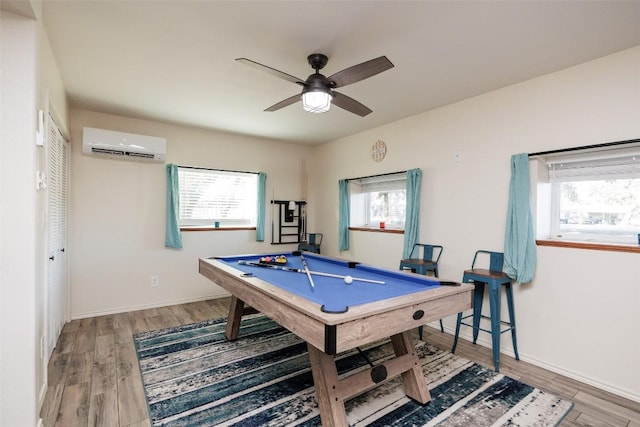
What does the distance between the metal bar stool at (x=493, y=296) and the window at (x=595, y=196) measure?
1.80 feet

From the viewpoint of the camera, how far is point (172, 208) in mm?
3936

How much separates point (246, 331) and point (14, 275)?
78.9 inches

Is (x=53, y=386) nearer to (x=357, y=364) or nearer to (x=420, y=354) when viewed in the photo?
(x=357, y=364)

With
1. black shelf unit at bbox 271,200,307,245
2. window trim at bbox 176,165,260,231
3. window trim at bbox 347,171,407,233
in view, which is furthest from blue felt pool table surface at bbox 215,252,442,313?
black shelf unit at bbox 271,200,307,245

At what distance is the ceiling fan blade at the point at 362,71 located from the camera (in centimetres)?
171

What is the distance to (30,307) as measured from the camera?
5.16 feet

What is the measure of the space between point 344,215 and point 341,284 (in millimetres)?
2406

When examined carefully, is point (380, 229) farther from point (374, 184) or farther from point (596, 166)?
point (596, 166)

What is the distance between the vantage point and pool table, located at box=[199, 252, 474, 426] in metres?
1.44

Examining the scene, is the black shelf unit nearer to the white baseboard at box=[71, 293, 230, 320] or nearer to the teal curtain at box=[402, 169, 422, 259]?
the white baseboard at box=[71, 293, 230, 320]

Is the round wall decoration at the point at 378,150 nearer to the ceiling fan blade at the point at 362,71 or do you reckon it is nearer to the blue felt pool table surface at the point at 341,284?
the blue felt pool table surface at the point at 341,284

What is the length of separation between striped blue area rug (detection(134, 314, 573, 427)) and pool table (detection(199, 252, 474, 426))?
0.67ft

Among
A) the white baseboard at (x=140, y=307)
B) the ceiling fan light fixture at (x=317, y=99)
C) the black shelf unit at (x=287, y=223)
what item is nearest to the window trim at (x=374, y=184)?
the black shelf unit at (x=287, y=223)

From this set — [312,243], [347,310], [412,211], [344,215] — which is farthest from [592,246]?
[312,243]
